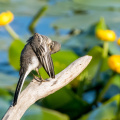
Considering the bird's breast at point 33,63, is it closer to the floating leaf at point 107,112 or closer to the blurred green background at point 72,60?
the blurred green background at point 72,60

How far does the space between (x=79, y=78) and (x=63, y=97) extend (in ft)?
0.71

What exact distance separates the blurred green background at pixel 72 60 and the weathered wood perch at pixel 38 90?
294mm

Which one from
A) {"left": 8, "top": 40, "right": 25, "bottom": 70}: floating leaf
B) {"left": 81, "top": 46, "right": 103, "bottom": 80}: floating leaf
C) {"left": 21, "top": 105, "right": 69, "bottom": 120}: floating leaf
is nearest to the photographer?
{"left": 21, "top": 105, "right": 69, "bottom": 120}: floating leaf

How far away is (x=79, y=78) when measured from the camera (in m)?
1.83

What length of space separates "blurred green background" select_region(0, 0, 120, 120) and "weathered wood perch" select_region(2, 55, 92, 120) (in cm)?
29

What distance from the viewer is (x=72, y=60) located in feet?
5.93

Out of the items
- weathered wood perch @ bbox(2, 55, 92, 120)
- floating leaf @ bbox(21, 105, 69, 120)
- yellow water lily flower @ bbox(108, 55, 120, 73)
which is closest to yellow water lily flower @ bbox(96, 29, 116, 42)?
yellow water lily flower @ bbox(108, 55, 120, 73)

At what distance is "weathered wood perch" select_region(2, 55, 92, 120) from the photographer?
89 cm

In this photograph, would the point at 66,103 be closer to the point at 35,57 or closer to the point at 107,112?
the point at 107,112

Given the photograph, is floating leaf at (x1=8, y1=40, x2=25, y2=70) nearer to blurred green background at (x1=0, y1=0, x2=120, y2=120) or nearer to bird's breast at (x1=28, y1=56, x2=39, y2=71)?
blurred green background at (x1=0, y1=0, x2=120, y2=120)

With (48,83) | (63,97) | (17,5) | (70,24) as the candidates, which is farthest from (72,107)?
(17,5)

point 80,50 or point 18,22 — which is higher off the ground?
point 18,22

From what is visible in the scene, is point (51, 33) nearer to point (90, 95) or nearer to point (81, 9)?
point (81, 9)

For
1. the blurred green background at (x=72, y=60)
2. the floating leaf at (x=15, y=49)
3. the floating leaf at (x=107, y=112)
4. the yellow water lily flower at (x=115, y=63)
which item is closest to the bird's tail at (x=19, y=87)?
the blurred green background at (x=72, y=60)
